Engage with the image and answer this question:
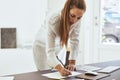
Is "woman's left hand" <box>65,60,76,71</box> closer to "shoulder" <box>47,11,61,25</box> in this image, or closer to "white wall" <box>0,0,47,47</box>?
"shoulder" <box>47,11,61,25</box>

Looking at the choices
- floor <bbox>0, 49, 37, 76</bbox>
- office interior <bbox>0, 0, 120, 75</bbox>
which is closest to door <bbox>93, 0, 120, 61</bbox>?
office interior <bbox>0, 0, 120, 75</bbox>

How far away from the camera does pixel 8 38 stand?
3131 millimetres

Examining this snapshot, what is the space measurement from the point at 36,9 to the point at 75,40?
4.18 ft

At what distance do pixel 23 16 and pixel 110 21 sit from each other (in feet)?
5.11

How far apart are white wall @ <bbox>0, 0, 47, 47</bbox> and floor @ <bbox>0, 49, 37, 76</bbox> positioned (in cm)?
15

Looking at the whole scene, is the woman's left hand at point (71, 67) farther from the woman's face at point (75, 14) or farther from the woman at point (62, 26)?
the woman's face at point (75, 14)

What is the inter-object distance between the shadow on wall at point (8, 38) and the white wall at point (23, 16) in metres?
0.06


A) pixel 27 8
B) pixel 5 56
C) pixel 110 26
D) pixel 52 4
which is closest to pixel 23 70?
pixel 5 56

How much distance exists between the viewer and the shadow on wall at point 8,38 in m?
3.10

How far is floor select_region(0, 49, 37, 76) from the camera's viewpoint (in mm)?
3012

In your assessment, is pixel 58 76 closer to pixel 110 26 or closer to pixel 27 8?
pixel 27 8

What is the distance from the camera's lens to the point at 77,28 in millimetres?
2014

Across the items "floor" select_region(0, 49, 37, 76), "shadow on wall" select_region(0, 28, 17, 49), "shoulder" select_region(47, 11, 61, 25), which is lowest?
"floor" select_region(0, 49, 37, 76)

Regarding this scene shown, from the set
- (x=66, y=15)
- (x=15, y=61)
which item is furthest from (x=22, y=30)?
(x=66, y=15)
